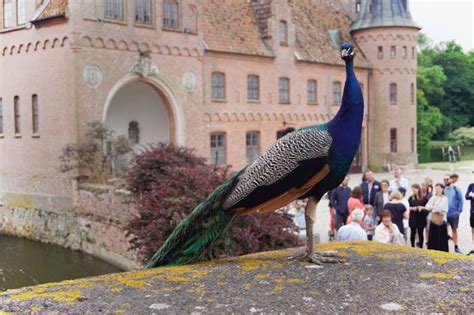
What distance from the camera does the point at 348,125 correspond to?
16.3 ft

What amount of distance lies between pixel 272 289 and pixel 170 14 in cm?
2230

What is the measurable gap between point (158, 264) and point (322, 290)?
166 cm

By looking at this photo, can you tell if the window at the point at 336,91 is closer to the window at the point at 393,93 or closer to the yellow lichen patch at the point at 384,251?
the window at the point at 393,93

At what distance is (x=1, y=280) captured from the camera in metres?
16.5

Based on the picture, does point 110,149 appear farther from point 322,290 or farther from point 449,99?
point 449,99

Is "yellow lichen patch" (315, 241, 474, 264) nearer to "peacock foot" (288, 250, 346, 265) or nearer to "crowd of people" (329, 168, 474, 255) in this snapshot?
"peacock foot" (288, 250, 346, 265)

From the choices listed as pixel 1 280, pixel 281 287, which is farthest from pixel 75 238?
pixel 281 287

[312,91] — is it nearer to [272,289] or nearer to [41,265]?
[41,265]

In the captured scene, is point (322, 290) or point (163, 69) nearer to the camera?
point (322, 290)

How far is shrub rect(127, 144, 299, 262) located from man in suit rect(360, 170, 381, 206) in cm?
331

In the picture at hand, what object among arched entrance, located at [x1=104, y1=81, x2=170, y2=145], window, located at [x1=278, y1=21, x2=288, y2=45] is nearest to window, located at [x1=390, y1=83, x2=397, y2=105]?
window, located at [x1=278, y1=21, x2=288, y2=45]

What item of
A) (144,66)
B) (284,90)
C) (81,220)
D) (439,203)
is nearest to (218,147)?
(284,90)

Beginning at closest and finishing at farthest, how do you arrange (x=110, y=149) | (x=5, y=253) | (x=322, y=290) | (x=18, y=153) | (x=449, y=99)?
(x=322, y=290), (x=5, y=253), (x=110, y=149), (x=18, y=153), (x=449, y=99)

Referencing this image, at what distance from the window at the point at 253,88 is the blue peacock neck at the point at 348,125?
24.9 meters
